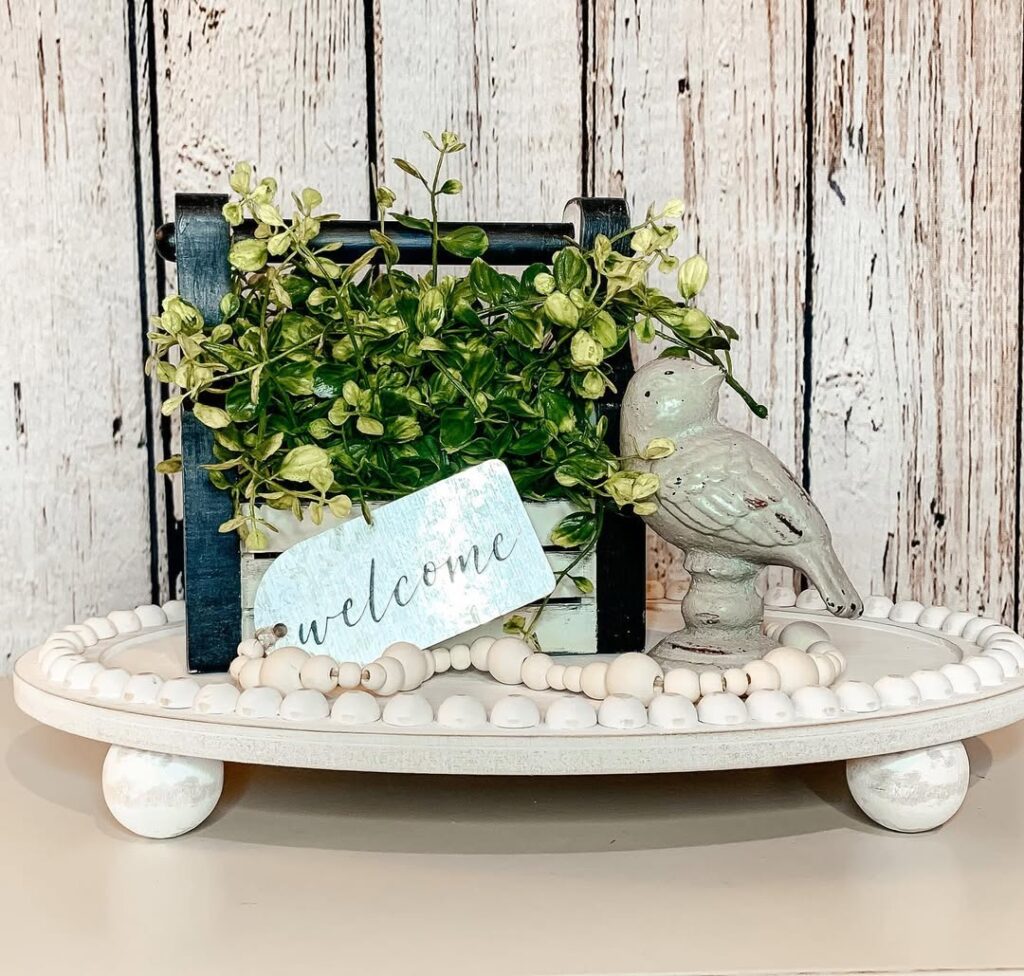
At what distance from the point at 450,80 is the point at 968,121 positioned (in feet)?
1.55

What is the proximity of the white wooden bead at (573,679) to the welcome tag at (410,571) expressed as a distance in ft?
0.22

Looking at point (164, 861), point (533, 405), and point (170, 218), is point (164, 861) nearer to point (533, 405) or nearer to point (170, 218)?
point (533, 405)

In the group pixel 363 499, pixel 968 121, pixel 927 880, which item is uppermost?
pixel 968 121

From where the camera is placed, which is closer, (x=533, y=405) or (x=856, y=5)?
(x=533, y=405)

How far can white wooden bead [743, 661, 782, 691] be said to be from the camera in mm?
670

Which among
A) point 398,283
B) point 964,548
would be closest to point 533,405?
point 398,283

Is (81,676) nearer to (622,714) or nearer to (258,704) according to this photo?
(258,704)

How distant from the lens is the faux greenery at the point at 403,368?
726 millimetres

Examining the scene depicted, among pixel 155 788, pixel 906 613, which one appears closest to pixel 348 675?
pixel 155 788

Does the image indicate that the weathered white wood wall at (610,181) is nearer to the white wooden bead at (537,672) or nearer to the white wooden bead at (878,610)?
the white wooden bead at (878,610)

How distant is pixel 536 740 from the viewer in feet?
1.98

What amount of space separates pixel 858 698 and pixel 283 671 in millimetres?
322

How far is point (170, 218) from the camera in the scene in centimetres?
105

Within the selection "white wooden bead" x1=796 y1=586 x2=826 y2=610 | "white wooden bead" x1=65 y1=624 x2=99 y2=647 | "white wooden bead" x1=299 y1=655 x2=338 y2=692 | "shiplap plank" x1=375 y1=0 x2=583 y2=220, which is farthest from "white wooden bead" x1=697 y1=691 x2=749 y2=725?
"shiplap plank" x1=375 y1=0 x2=583 y2=220
